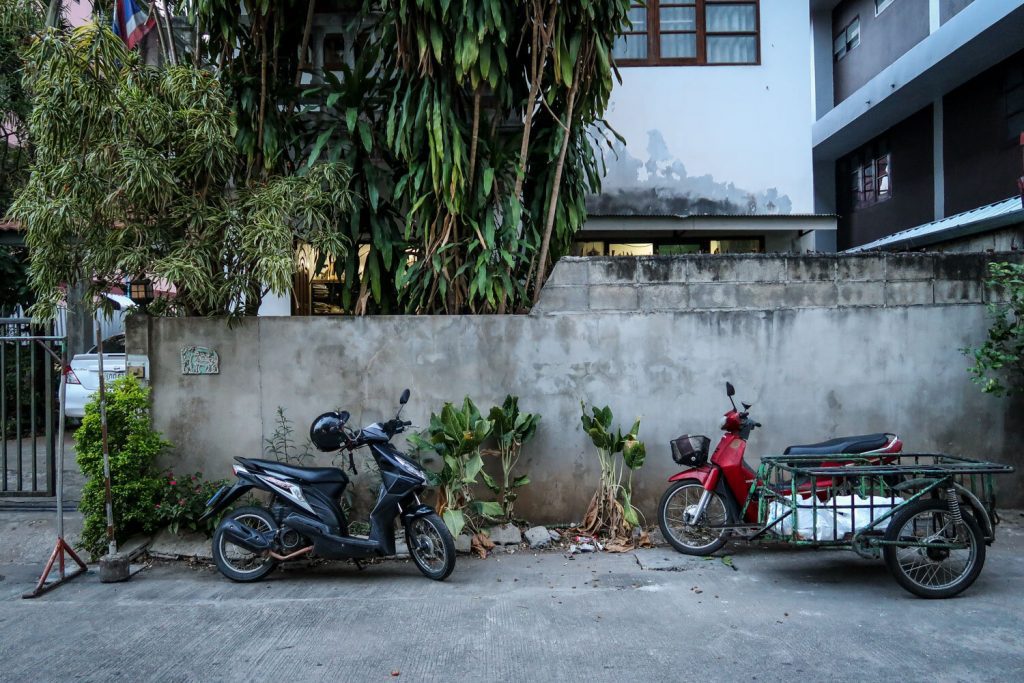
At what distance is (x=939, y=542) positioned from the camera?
15.4ft

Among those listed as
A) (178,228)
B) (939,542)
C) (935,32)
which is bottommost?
(939,542)

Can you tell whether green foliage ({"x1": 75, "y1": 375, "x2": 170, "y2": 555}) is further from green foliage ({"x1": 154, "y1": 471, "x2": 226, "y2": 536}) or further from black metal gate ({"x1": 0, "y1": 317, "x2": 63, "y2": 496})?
black metal gate ({"x1": 0, "y1": 317, "x2": 63, "y2": 496})

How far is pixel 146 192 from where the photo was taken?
567 centimetres

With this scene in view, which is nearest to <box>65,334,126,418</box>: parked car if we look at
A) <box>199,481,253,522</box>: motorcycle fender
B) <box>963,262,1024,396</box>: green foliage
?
<box>199,481,253,522</box>: motorcycle fender

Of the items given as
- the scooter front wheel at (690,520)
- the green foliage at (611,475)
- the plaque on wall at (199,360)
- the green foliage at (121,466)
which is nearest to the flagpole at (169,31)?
the plaque on wall at (199,360)

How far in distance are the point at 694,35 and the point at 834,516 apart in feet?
24.7

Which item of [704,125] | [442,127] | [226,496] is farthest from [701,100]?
[226,496]

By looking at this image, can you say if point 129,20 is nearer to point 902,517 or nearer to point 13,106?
point 13,106

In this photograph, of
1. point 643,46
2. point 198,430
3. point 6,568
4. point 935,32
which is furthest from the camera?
point 935,32

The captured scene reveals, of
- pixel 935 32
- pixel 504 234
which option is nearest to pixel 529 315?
pixel 504 234

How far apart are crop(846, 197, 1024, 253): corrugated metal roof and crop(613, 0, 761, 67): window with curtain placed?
10.7 feet

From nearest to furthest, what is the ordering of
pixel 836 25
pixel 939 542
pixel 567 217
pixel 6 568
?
pixel 939 542, pixel 6 568, pixel 567 217, pixel 836 25

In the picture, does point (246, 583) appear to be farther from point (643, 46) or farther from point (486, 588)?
point (643, 46)

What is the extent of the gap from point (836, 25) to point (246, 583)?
56.4 feet
